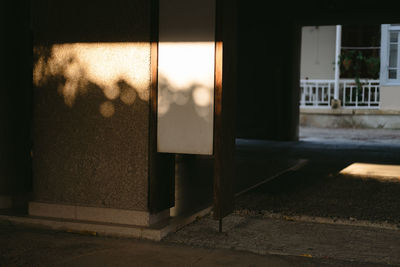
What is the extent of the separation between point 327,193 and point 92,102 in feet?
10.6

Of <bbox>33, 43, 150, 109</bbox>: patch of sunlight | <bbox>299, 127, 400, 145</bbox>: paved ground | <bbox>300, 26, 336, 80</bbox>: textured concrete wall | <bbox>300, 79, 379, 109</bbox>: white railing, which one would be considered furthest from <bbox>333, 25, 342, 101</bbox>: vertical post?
<bbox>33, 43, 150, 109</bbox>: patch of sunlight

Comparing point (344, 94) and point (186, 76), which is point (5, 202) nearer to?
point (186, 76)

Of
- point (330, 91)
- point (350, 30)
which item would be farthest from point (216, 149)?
point (350, 30)

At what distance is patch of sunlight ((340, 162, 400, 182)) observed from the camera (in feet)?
24.6

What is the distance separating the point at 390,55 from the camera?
18234 mm

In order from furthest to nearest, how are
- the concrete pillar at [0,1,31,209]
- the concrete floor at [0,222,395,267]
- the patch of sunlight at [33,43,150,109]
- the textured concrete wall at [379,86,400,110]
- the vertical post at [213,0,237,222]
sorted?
the textured concrete wall at [379,86,400,110] → the concrete pillar at [0,1,31,209] → the patch of sunlight at [33,43,150,109] → the vertical post at [213,0,237,222] → the concrete floor at [0,222,395,267]

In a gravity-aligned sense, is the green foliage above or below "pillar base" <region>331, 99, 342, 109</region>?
above

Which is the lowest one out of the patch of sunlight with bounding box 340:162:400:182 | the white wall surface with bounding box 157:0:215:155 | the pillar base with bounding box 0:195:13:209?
the patch of sunlight with bounding box 340:162:400:182

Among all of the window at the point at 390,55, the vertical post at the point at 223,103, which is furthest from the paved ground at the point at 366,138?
the vertical post at the point at 223,103

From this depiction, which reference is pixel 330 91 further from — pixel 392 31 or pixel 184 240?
pixel 184 240

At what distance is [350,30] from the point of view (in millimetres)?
20344

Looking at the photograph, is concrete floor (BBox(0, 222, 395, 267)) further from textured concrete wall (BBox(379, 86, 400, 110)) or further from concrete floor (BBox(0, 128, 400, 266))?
textured concrete wall (BBox(379, 86, 400, 110))

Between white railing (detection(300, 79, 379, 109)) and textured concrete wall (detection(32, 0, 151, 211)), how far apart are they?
15545 mm

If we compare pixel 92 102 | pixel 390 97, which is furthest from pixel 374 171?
pixel 390 97
